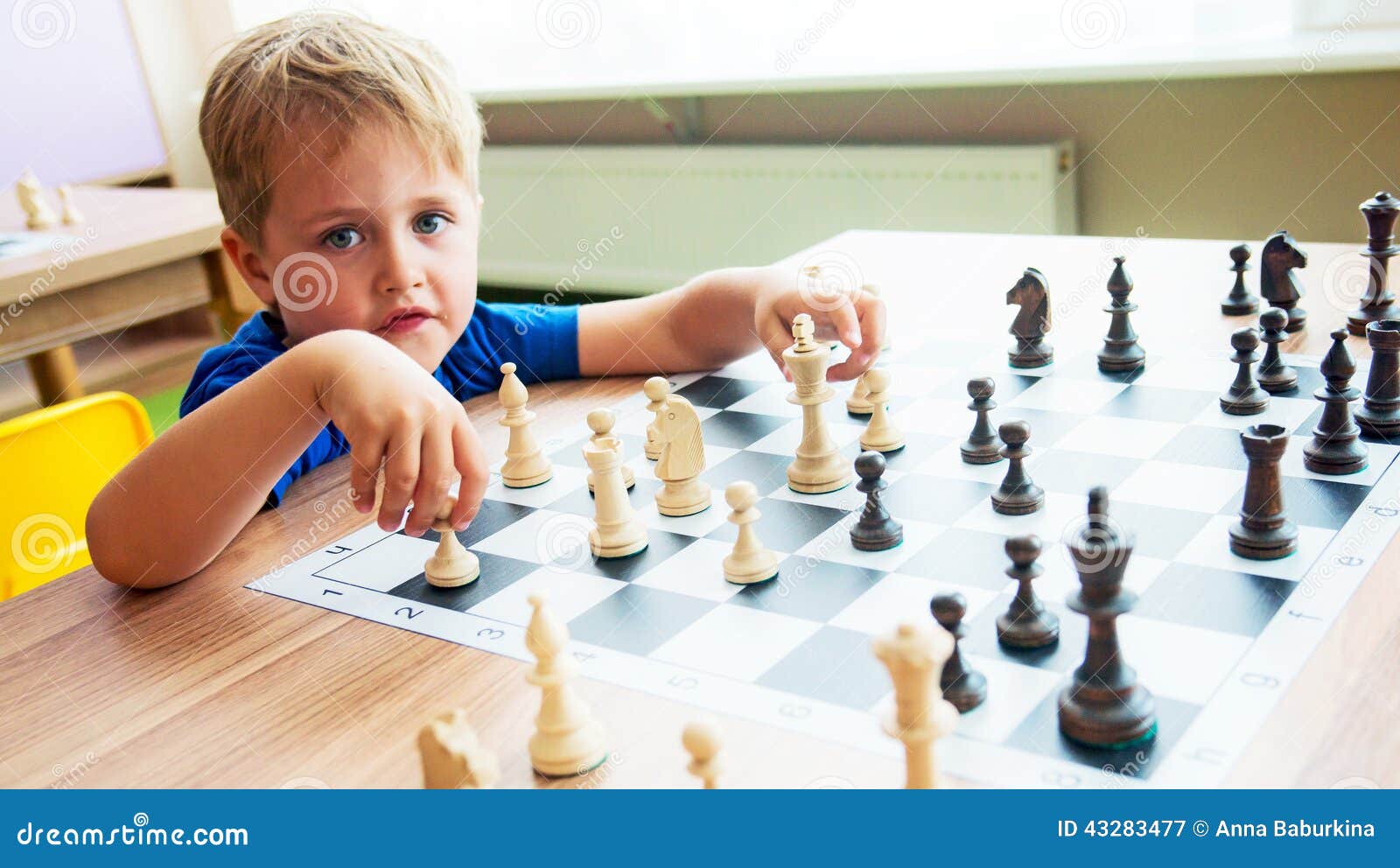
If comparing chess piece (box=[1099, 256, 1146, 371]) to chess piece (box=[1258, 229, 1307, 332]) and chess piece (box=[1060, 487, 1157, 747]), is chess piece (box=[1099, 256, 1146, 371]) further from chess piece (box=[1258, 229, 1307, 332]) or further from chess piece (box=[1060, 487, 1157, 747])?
chess piece (box=[1060, 487, 1157, 747])

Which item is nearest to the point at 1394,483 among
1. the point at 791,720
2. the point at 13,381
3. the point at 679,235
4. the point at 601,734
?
the point at 791,720

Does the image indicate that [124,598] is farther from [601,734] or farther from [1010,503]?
[1010,503]

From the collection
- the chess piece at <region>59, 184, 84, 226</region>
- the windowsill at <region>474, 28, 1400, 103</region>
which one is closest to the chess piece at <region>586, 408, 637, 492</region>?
the windowsill at <region>474, 28, 1400, 103</region>

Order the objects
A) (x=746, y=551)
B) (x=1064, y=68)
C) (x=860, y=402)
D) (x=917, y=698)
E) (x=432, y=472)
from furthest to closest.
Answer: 1. (x=1064, y=68)
2. (x=860, y=402)
3. (x=432, y=472)
4. (x=746, y=551)
5. (x=917, y=698)

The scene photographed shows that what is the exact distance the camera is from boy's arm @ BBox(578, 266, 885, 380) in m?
1.40

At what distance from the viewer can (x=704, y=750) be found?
654 mm

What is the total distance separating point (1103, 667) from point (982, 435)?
17.7 inches

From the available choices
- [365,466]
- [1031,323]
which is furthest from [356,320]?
[1031,323]

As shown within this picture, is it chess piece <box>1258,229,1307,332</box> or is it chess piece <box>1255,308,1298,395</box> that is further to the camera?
chess piece <box>1258,229,1307,332</box>

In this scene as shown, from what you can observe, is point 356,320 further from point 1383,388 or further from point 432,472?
point 1383,388

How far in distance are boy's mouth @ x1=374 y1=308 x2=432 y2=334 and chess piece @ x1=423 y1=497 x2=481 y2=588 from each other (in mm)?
471

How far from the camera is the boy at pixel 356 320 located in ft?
3.60

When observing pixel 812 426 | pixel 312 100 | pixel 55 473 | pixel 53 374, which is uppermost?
pixel 312 100
